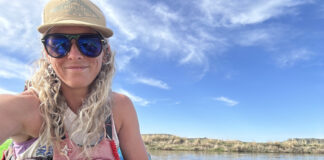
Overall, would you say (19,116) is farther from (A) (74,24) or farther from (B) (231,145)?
(B) (231,145)

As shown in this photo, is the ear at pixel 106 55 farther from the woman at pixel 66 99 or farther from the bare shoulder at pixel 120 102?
the bare shoulder at pixel 120 102

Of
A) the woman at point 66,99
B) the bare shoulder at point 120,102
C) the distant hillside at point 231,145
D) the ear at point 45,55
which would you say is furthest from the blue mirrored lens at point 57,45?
the distant hillside at point 231,145

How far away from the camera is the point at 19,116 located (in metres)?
1.45

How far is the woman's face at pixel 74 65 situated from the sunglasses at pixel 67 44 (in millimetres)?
22

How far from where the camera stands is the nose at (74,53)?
147 cm

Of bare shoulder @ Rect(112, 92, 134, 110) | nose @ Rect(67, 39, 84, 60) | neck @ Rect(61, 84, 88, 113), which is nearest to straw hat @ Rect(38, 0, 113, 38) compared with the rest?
nose @ Rect(67, 39, 84, 60)

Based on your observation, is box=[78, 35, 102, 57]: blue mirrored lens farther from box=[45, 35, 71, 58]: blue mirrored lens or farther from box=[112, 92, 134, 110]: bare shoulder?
box=[112, 92, 134, 110]: bare shoulder

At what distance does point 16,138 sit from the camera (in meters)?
1.57

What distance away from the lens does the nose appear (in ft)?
4.83

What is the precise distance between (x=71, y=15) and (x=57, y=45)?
0.19m

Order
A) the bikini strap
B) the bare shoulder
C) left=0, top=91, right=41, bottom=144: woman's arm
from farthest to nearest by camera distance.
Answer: the bare shoulder < the bikini strap < left=0, top=91, right=41, bottom=144: woman's arm

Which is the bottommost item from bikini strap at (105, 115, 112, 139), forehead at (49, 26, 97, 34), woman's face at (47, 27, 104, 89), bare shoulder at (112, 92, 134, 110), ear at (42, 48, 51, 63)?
bikini strap at (105, 115, 112, 139)

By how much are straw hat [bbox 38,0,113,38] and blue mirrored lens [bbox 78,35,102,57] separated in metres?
0.07

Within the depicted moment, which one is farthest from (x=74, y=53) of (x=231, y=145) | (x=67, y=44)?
(x=231, y=145)
